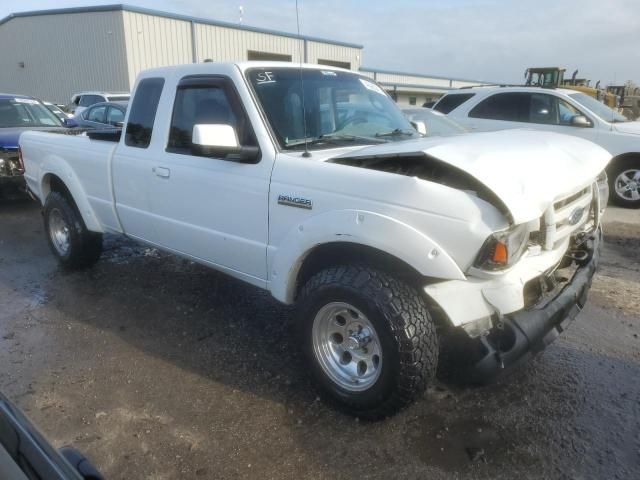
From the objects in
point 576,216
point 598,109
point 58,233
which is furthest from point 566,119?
point 58,233

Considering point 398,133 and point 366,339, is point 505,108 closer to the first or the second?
point 398,133

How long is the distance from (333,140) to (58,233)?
3538 millimetres

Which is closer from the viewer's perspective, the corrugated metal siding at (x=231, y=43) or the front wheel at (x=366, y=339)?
the front wheel at (x=366, y=339)

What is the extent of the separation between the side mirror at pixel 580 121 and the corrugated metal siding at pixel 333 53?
70.1 feet

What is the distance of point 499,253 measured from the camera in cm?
238

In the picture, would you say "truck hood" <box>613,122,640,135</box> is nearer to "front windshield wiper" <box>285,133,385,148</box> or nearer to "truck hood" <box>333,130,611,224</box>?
"truck hood" <box>333,130,611,224</box>

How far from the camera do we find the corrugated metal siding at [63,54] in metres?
23.0

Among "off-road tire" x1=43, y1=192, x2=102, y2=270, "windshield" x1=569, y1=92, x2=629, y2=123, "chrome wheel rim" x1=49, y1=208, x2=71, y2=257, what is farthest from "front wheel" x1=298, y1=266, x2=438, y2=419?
"windshield" x1=569, y1=92, x2=629, y2=123

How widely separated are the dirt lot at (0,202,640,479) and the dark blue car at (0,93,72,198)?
3773 millimetres

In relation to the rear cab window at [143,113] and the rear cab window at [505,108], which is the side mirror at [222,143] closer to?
the rear cab window at [143,113]

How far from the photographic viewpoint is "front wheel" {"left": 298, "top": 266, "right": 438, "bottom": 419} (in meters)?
2.55

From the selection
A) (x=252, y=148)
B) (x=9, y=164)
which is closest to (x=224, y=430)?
(x=252, y=148)

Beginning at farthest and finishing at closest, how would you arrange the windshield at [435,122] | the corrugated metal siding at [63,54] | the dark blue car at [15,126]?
the corrugated metal siding at [63,54] → the dark blue car at [15,126] → the windshield at [435,122]

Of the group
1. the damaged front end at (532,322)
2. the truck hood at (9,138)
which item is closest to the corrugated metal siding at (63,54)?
the truck hood at (9,138)
